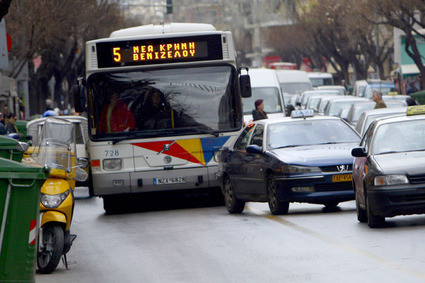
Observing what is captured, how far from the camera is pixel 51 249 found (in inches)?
412

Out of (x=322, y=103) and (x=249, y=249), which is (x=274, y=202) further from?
(x=322, y=103)

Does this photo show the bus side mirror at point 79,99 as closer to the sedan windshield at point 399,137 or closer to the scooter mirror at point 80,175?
the sedan windshield at point 399,137

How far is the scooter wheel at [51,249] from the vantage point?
10391 millimetres

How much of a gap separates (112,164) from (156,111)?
110 centimetres

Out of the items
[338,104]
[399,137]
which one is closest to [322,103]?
[338,104]

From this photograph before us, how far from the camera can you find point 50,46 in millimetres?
51312

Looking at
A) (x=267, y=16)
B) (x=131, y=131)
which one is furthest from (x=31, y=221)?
(x=267, y=16)

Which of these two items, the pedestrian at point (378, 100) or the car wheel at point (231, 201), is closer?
the car wheel at point (231, 201)

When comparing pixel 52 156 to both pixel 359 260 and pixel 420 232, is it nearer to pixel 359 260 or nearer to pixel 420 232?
pixel 359 260

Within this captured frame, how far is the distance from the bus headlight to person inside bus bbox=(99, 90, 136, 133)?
47cm

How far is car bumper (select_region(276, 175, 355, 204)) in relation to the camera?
1491cm

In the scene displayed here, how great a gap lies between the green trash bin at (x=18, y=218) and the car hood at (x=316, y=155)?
7157 mm

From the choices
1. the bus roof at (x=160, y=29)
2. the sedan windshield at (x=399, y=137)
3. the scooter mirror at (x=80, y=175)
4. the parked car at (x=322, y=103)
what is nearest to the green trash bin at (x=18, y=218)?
the scooter mirror at (x=80, y=175)

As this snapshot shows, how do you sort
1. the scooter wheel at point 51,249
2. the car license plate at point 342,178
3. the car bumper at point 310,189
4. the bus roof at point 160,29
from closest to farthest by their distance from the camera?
the scooter wheel at point 51,249, the car bumper at point 310,189, the car license plate at point 342,178, the bus roof at point 160,29
